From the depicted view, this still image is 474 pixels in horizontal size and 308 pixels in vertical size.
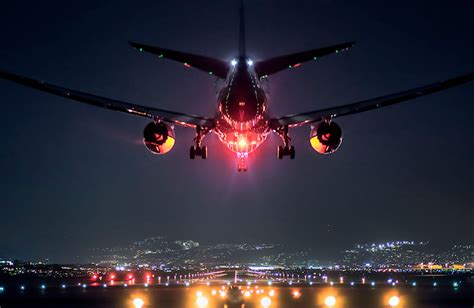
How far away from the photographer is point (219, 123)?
30.2 m

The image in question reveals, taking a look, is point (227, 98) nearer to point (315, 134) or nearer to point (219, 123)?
point (219, 123)

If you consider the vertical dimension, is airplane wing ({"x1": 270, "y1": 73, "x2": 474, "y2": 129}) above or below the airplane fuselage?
above

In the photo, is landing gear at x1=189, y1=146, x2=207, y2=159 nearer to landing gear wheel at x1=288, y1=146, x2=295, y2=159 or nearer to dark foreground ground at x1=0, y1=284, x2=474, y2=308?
landing gear wheel at x1=288, y1=146, x2=295, y2=159

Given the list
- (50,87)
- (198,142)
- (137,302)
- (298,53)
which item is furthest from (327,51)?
(137,302)

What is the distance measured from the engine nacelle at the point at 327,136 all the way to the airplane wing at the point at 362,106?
1.60ft

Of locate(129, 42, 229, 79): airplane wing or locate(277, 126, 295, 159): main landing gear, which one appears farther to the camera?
locate(277, 126, 295, 159): main landing gear

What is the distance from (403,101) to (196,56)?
11273 millimetres

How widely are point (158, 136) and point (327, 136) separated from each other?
906 cm

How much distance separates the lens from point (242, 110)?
83.8 ft

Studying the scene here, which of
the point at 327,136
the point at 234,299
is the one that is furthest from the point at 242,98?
the point at 234,299

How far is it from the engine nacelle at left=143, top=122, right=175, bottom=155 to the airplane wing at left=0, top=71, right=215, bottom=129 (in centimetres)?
55

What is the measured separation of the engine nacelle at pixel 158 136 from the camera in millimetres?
30891

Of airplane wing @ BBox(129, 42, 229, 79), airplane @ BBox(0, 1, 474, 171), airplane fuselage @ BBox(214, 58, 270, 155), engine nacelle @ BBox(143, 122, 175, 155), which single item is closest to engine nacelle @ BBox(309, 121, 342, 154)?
airplane @ BBox(0, 1, 474, 171)

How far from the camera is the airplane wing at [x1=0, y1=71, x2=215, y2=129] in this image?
27969 mm
